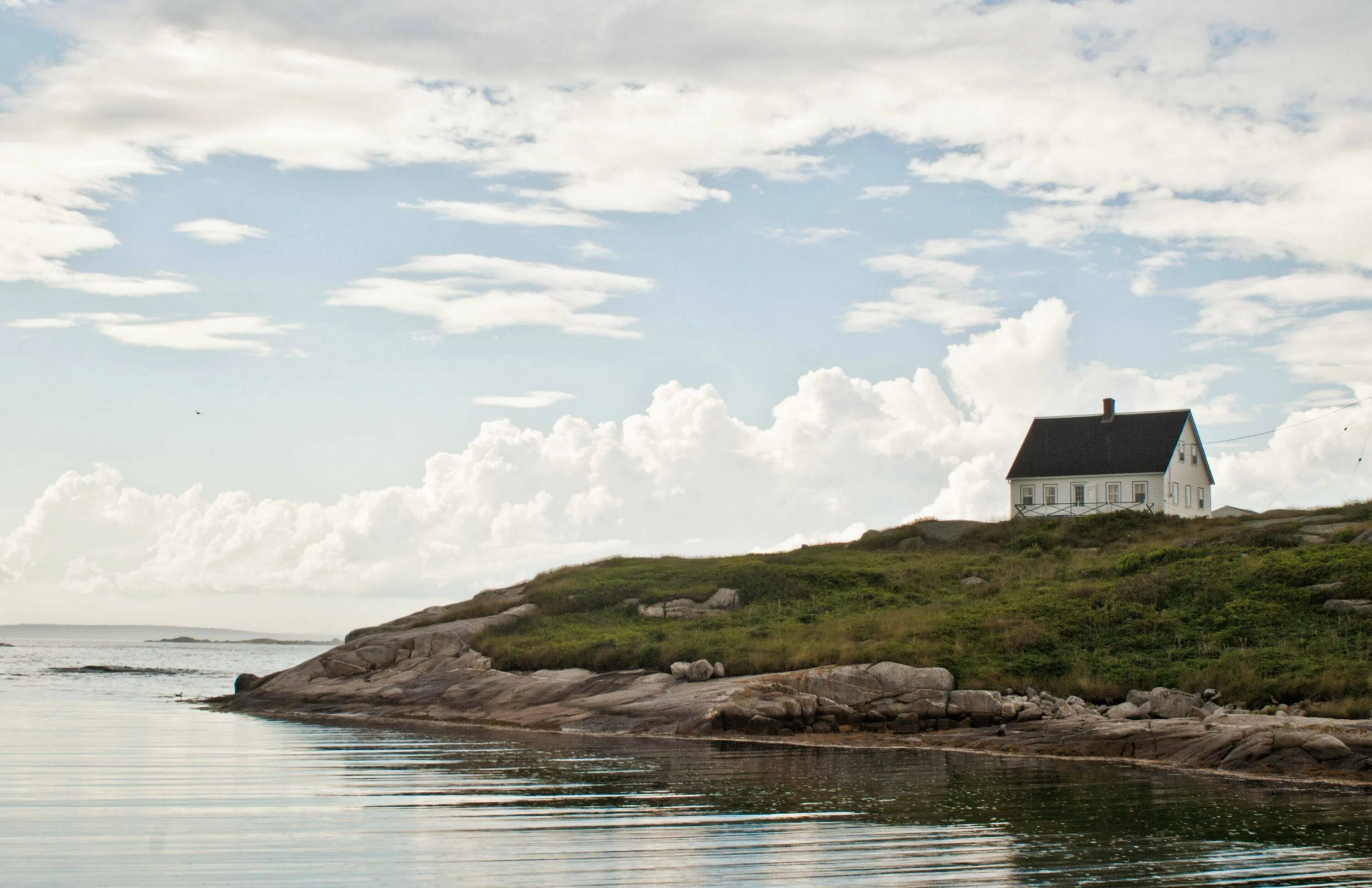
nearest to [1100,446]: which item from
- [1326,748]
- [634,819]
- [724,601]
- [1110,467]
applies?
[1110,467]

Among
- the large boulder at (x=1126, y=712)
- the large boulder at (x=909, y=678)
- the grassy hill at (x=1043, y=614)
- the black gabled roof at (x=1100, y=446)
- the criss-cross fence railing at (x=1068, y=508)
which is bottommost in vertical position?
the large boulder at (x=1126, y=712)

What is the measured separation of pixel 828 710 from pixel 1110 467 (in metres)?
41.0

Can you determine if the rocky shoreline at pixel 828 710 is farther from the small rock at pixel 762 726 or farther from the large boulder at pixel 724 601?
the large boulder at pixel 724 601

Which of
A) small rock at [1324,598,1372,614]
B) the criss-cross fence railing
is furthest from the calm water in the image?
the criss-cross fence railing

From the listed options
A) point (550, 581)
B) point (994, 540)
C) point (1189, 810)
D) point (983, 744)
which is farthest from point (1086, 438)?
point (1189, 810)

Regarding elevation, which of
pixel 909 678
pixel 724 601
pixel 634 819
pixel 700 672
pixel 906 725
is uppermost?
pixel 724 601

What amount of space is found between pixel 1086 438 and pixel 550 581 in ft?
107

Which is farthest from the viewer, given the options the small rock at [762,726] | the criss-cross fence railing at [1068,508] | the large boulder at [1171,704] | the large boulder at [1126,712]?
the criss-cross fence railing at [1068,508]

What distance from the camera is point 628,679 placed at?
3647 centimetres

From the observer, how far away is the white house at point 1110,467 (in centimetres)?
6662

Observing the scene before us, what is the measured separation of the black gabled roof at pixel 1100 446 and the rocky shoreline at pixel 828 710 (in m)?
37.1

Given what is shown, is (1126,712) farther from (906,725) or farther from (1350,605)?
(1350,605)

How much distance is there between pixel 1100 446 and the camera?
69.1 meters

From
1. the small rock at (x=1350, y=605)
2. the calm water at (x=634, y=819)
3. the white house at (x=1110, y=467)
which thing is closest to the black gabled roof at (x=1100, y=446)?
the white house at (x=1110, y=467)
